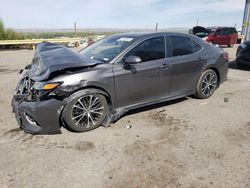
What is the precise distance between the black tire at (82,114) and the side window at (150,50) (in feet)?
2.98

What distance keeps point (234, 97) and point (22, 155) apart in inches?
190

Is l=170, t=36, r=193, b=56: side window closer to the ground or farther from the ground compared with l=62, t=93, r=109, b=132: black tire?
farther from the ground

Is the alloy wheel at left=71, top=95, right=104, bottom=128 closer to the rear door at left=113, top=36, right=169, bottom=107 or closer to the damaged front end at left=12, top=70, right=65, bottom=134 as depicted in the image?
the damaged front end at left=12, top=70, right=65, bottom=134

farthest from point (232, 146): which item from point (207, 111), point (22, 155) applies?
point (22, 155)

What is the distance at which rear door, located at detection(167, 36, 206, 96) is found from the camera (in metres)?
4.82

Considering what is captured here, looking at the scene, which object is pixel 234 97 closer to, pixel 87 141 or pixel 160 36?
pixel 160 36

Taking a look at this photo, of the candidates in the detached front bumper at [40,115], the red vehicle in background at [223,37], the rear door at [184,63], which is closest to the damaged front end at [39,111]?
the detached front bumper at [40,115]

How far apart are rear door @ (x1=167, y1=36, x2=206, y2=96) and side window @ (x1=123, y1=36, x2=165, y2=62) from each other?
197 millimetres

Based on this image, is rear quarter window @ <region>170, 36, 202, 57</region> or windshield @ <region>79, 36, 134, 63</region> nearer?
windshield @ <region>79, 36, 134, 63</region>

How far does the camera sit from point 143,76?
4387 millimetres

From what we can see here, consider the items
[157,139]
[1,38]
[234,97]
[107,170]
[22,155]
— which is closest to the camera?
[107,170]

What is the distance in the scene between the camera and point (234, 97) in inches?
231

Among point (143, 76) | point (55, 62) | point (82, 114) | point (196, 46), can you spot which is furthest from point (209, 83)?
point (55, 62)

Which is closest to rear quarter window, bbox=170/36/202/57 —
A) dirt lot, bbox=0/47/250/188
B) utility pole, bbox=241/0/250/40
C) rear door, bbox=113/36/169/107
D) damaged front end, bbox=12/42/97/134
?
rear door, bbox=113/36/169/107
